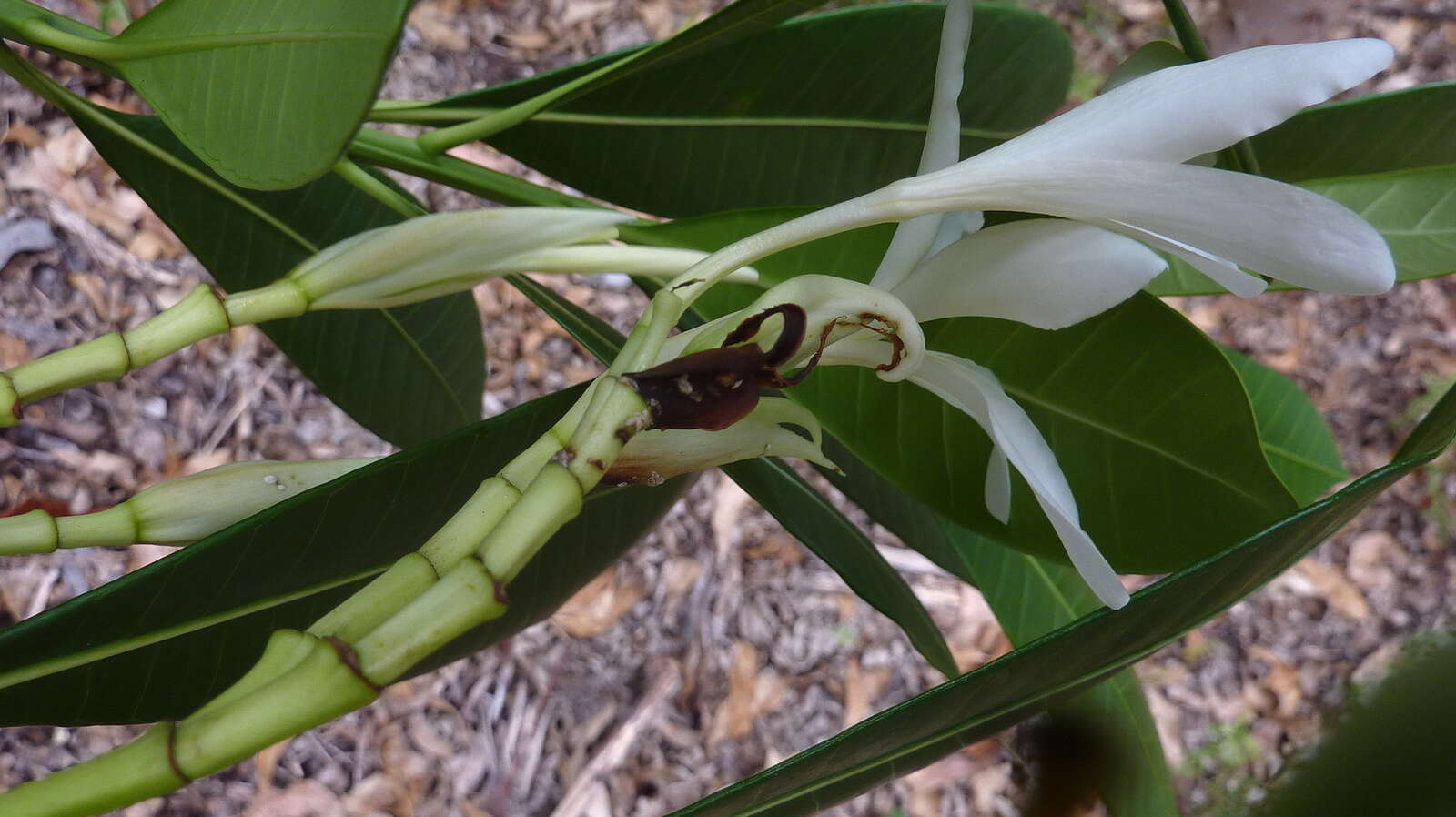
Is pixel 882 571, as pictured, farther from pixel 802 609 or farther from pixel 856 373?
pixel 802 609

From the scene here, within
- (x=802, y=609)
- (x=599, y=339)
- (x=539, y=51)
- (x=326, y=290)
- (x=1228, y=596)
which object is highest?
(x=539, y=51)

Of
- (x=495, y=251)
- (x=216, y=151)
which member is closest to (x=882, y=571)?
(x=495, y=251)

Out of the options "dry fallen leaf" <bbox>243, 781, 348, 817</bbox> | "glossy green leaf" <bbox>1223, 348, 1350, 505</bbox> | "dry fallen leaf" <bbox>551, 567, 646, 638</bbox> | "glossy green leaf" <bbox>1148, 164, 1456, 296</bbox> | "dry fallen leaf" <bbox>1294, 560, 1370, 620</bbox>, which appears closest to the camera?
"glossy green leaf" <bbox>1148, 164, 1456, 296</bbox>

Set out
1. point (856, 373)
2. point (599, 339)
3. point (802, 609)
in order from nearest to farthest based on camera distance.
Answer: point (856, 373) < point (599, 339) < point (802, 609)

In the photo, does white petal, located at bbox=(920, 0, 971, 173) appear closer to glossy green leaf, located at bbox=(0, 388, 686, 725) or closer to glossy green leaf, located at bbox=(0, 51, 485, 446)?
glossy green leaf, located at bbox=(0, 388, 686, 725)

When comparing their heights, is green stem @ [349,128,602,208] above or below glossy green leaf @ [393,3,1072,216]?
below

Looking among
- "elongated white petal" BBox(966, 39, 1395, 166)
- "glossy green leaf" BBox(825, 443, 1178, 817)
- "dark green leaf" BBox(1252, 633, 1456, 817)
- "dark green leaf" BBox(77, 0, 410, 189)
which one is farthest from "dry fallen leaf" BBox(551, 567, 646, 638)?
"dark green leaf" BBox(1252, 633, 1456, 817)

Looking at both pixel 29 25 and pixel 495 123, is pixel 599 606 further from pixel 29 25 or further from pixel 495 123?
pixel 29 25
